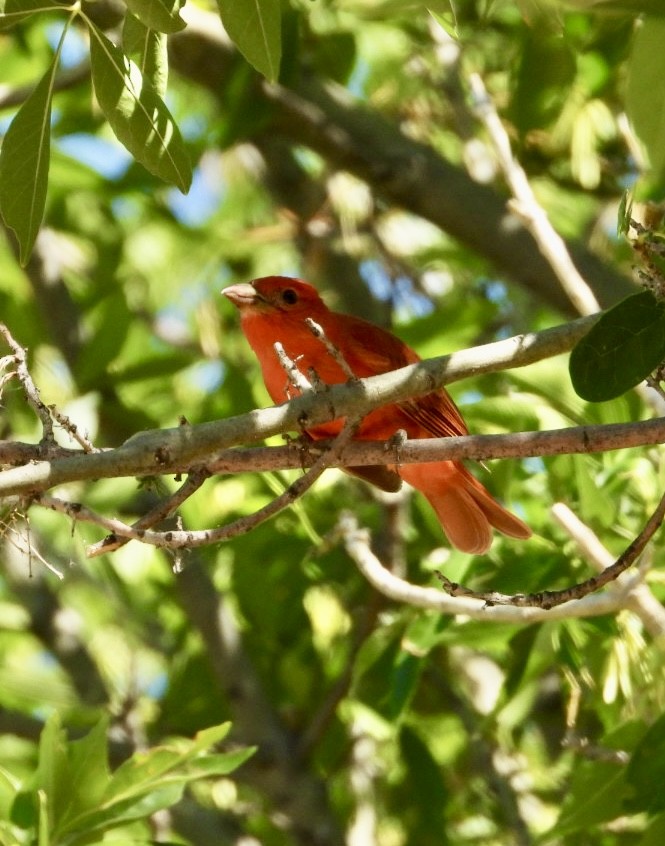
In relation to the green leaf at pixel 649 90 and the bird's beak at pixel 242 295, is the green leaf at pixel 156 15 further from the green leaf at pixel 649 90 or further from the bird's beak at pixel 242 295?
the bird's beak at pixel 242 295

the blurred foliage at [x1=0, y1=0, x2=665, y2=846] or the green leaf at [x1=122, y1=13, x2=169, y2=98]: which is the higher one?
the green leaf at [x1=122, y1=13, x2=169, y2=98]

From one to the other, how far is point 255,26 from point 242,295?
8.81 feet

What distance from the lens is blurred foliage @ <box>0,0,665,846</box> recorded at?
4.03m

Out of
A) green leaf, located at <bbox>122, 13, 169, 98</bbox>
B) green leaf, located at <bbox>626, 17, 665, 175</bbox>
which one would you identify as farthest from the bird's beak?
green leaf, located at <bbox>626, 17, 665, 175</bbox>

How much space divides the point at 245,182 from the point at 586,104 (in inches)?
108

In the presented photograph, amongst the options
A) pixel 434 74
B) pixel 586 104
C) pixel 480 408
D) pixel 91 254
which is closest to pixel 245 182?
pixel 91 254

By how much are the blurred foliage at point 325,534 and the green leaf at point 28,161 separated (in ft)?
2.79

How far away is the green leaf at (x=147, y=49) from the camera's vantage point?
2344 mm

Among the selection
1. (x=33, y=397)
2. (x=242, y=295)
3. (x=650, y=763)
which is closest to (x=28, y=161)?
(x=33, y=397)

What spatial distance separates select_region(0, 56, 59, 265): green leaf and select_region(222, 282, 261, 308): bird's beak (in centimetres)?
241

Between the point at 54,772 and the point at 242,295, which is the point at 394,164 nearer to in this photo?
the point at 242,295

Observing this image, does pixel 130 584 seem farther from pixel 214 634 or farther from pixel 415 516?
pixel 415 516

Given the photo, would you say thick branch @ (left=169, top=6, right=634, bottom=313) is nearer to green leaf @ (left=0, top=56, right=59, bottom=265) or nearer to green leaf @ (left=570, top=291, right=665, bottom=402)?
green leaf @ (left=570, top=291, right=665, bottom=402)

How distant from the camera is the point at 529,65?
509 cm
